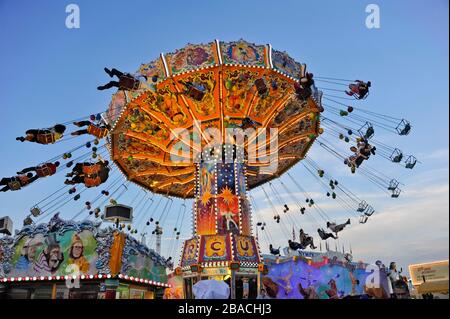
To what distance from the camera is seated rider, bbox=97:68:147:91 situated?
14.6 metres

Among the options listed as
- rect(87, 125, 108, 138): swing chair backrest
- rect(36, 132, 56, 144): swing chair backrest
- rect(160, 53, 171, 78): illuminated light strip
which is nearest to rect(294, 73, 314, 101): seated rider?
rect(160, 53, 171, 78): illuminated light strip

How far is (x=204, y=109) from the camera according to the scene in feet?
63.3

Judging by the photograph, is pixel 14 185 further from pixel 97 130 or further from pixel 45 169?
pixel 97 130

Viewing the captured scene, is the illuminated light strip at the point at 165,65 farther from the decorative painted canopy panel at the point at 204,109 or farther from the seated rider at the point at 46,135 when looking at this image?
the seated rider at the point at 46,135

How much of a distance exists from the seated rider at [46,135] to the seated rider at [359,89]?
12.4 m

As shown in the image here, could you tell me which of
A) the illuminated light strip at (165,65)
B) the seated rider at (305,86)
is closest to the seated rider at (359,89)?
the seated rider at (305,86)

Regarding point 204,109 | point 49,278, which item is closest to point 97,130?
point 204,109

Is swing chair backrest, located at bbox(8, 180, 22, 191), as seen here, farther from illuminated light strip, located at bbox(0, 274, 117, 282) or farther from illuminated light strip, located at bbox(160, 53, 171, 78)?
illuminated light strip, located at bbox(160, 53, 171, 78)

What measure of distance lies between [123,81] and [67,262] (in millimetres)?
7612

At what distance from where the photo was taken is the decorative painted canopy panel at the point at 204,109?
17.0 m

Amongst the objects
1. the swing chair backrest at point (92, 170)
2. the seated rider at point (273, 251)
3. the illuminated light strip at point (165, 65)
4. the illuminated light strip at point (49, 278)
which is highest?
the illuminated light strip at point (165, 65)

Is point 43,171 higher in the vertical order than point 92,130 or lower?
lower

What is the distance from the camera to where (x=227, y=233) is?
1719cm
